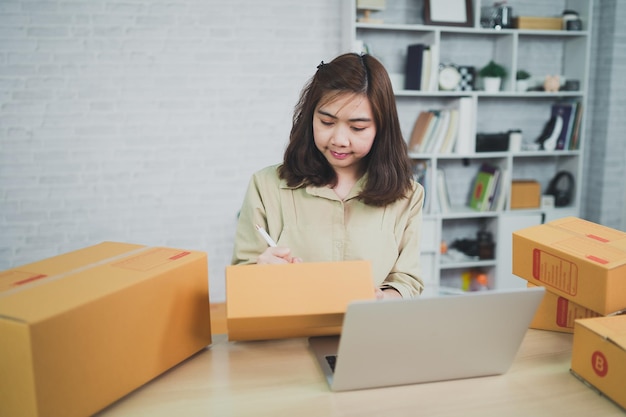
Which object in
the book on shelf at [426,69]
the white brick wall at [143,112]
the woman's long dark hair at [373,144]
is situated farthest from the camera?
the book on shelf at [426,69]

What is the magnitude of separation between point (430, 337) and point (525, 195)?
2969 mm

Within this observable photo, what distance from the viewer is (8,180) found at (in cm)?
326

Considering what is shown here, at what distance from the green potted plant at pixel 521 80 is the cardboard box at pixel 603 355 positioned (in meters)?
2.73

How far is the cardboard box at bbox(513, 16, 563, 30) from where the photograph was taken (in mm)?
3500

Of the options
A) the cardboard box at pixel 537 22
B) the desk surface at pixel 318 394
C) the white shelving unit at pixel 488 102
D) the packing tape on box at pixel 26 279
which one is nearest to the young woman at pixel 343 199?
the desk surface at pixel 318 394

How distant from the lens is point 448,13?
11.1ft

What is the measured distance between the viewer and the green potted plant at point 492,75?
11.5 ft

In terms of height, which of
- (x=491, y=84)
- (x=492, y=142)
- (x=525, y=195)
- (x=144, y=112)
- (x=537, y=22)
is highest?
(x=537, y=22)

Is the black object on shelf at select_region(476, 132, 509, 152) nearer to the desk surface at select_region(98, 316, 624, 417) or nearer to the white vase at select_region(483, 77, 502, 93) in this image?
the white vase at select_region(483, 77, 502, 93)

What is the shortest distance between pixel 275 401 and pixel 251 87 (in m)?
2.70

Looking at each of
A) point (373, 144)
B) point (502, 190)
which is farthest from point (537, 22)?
point (373, 144)

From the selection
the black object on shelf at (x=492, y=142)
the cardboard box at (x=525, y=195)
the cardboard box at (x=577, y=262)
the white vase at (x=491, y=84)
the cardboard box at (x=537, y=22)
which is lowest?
the cardboard box at (x=525, y=195)

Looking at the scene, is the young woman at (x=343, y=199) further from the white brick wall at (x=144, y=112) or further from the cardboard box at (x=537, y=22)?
the cardboard box at (x=537, y=22)

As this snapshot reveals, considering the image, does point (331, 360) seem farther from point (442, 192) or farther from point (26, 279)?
point (442, 192)
